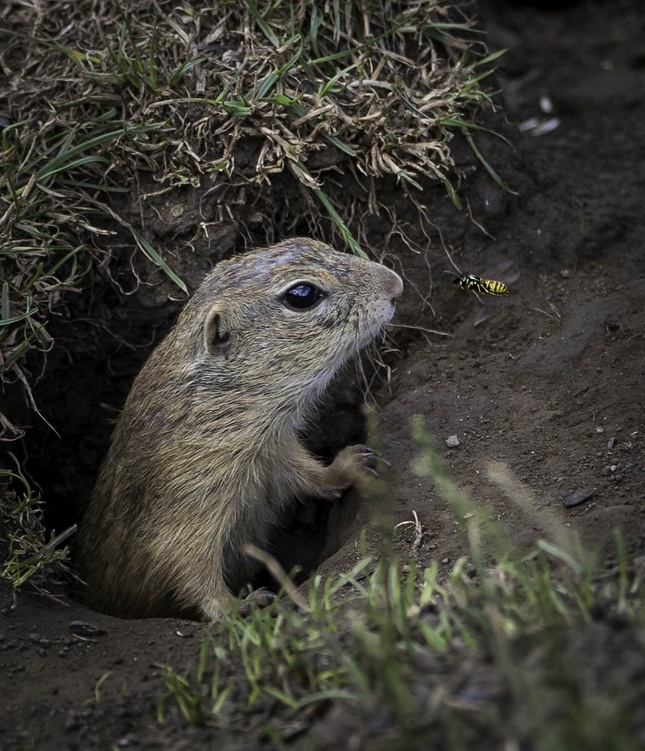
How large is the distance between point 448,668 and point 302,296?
2.78 meters

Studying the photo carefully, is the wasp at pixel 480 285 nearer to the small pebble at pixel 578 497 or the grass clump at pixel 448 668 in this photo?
the small pebble at pixel 578 497

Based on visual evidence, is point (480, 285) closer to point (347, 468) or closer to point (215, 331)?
point (347, 468)

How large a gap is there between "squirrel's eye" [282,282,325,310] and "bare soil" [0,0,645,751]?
95 cm

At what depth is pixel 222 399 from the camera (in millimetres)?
5336

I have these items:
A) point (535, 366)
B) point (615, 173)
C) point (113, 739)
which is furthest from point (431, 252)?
point (113, 739)

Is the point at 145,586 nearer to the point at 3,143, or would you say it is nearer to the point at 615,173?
the point at 3,143

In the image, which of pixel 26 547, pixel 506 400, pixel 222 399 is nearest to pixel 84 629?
pixel 26 547

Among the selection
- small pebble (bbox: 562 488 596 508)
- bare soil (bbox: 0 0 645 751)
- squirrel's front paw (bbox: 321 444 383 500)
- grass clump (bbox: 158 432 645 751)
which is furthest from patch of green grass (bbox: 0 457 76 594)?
small pebble (bbox: 562 488 596 508)

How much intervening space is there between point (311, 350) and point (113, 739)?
2.36 meters

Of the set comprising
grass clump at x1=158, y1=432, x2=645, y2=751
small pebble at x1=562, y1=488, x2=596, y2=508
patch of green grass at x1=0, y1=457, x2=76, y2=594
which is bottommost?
small pebble at x1=562, y1=488, x2=596, y2=508

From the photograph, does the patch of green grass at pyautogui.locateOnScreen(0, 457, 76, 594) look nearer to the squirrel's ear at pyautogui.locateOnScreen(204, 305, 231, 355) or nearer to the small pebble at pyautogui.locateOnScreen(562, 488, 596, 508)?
the squirrel's ear at pyautogui.locateOnScreen(204, 305, 231, 355)

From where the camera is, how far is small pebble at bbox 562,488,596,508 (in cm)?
455

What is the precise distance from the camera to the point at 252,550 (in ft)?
11.8

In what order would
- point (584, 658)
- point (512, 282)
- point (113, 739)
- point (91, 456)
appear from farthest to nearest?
point (91, 456)
point (512, 282)
point (113, 739)
point (584, 658)
